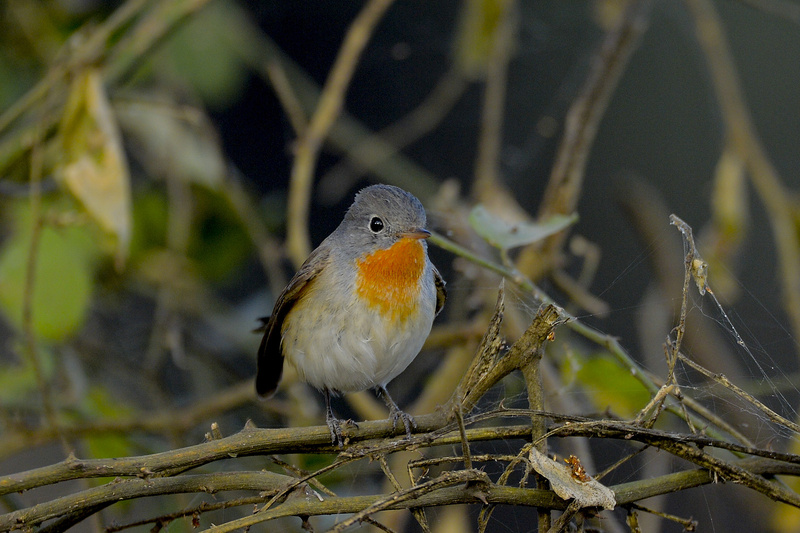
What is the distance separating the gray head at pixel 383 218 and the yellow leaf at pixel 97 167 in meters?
0.77

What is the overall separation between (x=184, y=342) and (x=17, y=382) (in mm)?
928

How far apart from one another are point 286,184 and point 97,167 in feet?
7.73

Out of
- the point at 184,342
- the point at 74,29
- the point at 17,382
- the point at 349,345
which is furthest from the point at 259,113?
the point at 349,345

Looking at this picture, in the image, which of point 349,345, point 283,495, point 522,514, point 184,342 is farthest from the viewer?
point 184,342

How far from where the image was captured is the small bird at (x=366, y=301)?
239 cm

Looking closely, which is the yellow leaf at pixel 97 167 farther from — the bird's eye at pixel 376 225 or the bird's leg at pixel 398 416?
the bird's leg at pixel 398 416

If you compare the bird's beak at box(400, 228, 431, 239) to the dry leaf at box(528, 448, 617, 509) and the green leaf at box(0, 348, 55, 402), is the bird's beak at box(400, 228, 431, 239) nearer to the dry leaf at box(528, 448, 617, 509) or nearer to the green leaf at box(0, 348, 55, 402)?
the dry leaf at box(528, 448, 617, 509)

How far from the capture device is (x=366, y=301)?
2404 mm

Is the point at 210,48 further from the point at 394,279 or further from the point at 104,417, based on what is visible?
the point at 394,279

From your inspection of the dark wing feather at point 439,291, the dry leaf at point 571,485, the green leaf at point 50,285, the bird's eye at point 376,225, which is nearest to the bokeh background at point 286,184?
the green leaf at point 50,285

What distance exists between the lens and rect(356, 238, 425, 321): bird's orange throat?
7.84 feet

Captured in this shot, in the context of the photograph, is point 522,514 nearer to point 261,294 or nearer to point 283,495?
point 283,495

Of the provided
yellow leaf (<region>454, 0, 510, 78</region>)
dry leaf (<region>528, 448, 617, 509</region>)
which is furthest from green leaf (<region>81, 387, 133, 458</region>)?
yellow leaf (<region>454, 0, 510, 78</region>)

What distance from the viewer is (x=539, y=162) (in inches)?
213
